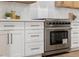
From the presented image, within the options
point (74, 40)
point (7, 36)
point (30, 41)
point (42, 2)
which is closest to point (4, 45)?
point (7, 36)

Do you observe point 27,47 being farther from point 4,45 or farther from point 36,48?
point 4,45

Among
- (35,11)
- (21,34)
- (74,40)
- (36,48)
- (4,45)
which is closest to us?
(4,45)

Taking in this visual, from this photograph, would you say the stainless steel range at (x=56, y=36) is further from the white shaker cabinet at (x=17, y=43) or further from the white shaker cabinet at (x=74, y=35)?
the white shaker cabinet at (x=17, y=43)

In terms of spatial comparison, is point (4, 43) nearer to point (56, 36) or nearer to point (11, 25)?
point (11, 25)

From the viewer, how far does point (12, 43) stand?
10.3 feet

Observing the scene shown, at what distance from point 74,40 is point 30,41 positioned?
1708 mm

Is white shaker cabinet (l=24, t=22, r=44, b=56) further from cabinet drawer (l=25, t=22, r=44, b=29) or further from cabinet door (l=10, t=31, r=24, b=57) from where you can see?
cabinet door (l=10, t=31, r=24, b=57)

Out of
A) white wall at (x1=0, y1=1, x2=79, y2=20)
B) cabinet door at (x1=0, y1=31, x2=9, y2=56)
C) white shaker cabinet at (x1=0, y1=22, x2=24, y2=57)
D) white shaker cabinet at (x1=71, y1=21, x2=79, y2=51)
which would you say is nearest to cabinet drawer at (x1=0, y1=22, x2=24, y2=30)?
white shaker cabinet at (x1=0, y1=22, x2=24, y2=57)

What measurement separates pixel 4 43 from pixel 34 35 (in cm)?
69

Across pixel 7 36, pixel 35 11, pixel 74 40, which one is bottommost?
pixel 74 40

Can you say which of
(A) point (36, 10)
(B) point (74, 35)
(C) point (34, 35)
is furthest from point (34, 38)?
(B) point (74, 35)

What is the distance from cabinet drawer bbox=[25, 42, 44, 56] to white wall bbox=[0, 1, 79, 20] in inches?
35.0

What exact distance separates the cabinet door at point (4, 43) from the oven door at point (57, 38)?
3.28 ft

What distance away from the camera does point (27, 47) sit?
133 inches
